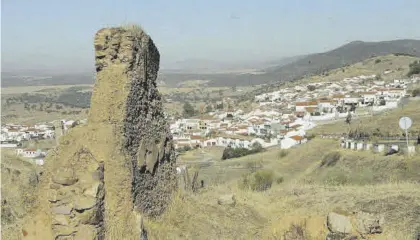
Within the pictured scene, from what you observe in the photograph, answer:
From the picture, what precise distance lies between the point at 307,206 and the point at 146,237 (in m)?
6.71

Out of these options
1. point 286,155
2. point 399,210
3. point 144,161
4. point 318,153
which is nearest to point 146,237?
point 144,161

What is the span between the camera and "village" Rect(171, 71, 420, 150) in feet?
256

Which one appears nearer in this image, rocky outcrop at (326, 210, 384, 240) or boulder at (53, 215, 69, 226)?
boulder at (53, 215, 69, 226)

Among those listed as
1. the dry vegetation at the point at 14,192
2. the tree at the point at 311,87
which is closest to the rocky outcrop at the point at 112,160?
the dry vegetation at the point at 14,192

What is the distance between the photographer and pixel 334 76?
158 meters

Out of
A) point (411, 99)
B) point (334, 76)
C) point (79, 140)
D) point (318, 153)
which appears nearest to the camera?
point (79, 140)

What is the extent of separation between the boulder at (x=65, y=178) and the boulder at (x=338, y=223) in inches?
227

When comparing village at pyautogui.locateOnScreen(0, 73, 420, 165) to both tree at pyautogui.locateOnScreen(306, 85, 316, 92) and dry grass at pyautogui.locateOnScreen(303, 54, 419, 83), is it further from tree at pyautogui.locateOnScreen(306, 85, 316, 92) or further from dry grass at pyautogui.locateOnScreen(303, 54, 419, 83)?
dry grass at pyautogui.locateOnScreen(303, 54, 419, 83)

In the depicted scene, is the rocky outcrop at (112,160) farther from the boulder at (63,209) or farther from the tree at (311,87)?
the tree at (311,87)

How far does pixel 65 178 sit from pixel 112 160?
0.87 metres

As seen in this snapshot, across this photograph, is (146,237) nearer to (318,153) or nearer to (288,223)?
(288,223)

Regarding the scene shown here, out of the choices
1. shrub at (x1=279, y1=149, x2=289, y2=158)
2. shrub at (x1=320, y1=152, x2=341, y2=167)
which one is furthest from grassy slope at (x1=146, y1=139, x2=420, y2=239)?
shrub at (x1=279, y1=149, x2=289, y2=158)

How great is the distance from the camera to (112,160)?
8.10 metres

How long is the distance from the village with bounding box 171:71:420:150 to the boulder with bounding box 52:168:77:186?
56058 millimetres
